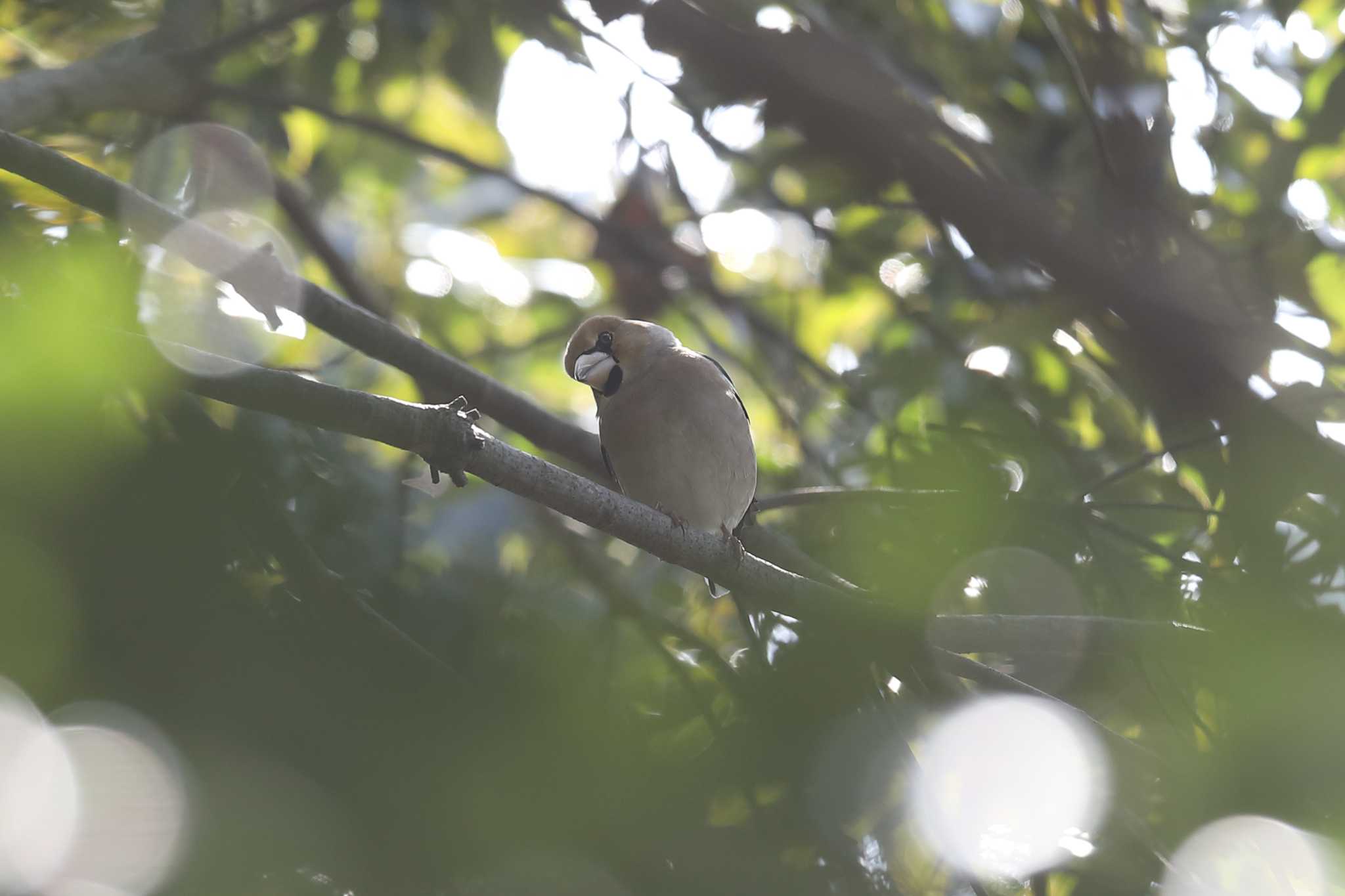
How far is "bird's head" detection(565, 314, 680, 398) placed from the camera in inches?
217

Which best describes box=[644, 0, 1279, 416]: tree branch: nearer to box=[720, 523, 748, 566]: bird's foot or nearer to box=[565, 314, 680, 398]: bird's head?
box=[720, 523, 748, 566]: bird's foot

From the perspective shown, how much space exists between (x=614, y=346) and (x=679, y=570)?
124 cm

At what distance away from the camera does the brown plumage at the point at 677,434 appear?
487 centimetres

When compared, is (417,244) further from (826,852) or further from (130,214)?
(826,852)

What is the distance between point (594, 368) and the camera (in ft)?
17.8

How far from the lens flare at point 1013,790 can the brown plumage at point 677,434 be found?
1460 millimetres

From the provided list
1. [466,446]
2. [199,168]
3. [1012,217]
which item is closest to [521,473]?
[466,446]

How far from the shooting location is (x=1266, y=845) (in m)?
3.00

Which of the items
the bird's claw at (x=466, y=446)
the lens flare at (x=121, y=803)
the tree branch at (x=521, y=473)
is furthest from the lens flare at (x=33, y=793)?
the bird's claw at (x=466, y=446)

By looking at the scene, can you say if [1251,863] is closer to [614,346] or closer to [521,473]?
[521,473]

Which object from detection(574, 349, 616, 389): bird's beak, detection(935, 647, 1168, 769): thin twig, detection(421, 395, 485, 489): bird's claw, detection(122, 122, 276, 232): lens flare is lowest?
detection(574, 349, 616, 389): bird's beak

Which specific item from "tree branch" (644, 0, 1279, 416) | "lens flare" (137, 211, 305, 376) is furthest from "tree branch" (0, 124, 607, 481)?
"tree branch" (644, 0, 1279, 416)

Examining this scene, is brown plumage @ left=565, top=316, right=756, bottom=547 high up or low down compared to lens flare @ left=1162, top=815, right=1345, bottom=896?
down

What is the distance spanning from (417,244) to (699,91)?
11.9 ft
